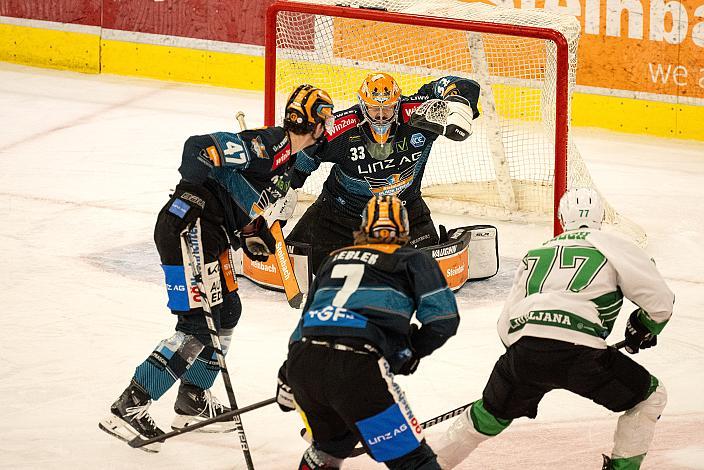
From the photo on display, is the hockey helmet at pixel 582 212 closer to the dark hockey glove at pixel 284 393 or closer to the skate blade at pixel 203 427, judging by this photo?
the dark hockey glove at pixel 284 393

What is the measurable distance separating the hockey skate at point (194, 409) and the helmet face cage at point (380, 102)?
1.78 m

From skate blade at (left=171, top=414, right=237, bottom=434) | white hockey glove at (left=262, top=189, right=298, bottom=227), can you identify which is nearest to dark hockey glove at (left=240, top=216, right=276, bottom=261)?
white hockey glove at (left=262, top=189, right=298, bottom=227)

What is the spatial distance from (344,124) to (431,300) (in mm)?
2621

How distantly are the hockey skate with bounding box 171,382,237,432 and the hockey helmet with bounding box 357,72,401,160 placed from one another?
1.78 m

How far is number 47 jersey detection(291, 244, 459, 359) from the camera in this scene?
3.48m

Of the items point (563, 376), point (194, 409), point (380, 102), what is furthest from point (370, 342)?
point (380, 102)

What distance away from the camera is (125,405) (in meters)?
4.48

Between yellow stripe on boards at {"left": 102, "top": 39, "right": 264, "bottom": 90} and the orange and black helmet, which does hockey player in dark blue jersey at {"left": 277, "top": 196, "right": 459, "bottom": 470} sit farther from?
yellow stripe on boards at {"left": 102, "top": 39, "right": 264, "bottom": 90}

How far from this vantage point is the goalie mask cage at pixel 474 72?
6875 millimetres

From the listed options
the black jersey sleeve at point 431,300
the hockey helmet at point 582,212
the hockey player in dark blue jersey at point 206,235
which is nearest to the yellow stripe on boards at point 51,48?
the hockey player in dark blue jersey at point 206,235

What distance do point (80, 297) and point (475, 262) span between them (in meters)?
2.01

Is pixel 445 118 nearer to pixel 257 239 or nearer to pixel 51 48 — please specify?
pixel 257 239

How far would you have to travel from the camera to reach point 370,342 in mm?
3457

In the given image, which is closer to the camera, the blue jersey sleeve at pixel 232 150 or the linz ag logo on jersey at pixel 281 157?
the blue jersey sleeve at pixel 232 150
